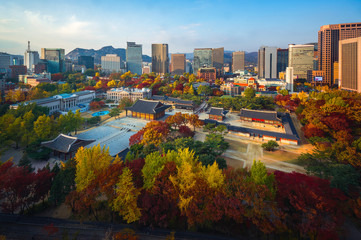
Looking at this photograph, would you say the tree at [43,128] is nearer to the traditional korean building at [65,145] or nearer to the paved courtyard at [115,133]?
the traditional korean building at [65,145]

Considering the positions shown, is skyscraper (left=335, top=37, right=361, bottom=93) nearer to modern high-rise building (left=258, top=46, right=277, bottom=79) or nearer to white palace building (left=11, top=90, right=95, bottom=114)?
modern high-rise building (left=258, top=46, right=277, bottom=79)

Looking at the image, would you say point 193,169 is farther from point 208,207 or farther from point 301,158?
point 301,158

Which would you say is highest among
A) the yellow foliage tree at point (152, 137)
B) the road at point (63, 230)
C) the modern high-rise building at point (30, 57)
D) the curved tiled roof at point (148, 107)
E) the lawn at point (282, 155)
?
the modern high-rise building at point (30, 57)

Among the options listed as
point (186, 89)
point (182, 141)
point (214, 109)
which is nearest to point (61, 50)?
point (186, 89)

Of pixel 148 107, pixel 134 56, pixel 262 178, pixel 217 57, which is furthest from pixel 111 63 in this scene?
pixel 262 178

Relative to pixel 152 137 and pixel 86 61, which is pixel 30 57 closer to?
pixel 86 61

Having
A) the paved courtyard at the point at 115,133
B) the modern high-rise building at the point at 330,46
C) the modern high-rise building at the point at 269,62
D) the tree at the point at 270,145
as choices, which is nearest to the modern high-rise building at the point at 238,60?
the modern high-rise building at the point at 269,62
